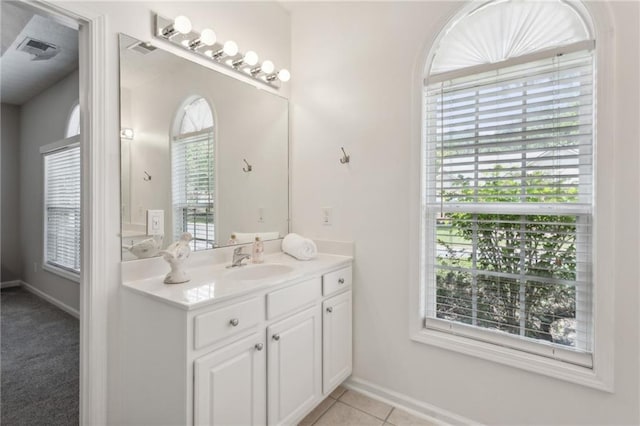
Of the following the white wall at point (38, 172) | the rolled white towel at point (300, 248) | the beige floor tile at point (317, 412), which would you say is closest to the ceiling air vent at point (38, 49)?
the white wall at point (38, 172)

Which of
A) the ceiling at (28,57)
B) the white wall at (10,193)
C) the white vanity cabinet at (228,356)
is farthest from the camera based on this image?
the white wall at (10,193)

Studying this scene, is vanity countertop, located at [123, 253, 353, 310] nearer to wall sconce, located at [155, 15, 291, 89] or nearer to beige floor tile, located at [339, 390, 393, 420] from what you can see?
beige floor tile, located at [339, 390, 393, 420]

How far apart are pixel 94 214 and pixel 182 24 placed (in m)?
0.99

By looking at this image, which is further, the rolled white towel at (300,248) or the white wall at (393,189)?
the rolled white towel at (300,248)

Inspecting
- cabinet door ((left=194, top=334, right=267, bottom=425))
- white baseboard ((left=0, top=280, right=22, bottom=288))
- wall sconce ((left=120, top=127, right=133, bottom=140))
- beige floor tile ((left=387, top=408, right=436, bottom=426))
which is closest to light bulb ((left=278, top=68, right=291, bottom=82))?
wall sconce ((left=120, top=127, right=133, bottom=140))

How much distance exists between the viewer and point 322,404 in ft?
6.12

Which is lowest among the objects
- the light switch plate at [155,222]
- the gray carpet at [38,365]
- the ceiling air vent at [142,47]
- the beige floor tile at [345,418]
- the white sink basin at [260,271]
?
the beige floor tile at [345,418]

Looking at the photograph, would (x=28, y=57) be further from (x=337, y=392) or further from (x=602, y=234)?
(x=602, y=234)

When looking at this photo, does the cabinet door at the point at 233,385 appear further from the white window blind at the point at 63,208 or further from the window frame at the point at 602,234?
the white window blind at the point at 63,208

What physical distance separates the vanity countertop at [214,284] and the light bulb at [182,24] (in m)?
1.19

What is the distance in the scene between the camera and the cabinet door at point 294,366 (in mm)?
1454

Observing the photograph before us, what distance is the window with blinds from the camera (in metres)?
1.42

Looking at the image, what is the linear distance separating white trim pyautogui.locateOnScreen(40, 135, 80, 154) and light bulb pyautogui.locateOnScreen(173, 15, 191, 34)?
2.46m

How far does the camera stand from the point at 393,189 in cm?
185
